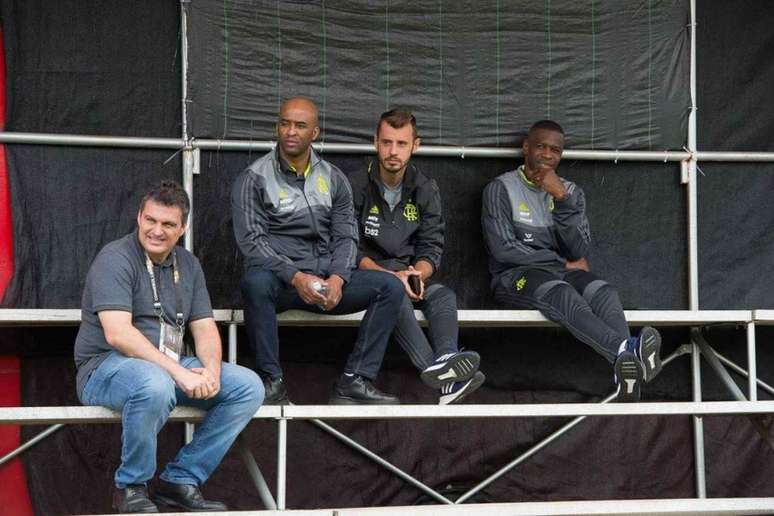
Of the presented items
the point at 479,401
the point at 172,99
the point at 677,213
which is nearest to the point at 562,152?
the point at 677,213

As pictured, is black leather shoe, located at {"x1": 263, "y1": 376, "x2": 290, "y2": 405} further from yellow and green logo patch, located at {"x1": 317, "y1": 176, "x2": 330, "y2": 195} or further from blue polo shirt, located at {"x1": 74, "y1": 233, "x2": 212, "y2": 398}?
yellow and green logo patch, located at {"x1": 317, "y1": 176, "x2": 330, "y2": 195}

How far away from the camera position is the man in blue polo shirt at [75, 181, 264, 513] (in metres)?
3.82

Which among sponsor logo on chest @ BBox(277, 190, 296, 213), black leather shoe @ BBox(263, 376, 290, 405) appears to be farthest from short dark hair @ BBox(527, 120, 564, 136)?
black leather shoe @ BBox(263, 376, 290, 405)

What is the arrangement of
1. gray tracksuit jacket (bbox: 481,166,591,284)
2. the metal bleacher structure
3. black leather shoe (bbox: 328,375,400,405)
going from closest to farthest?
the metal bleacher structure, black leather shoe (bbox: 328,375,400,405), gray tracksuit jacket (bbox: 481,166,591,284)

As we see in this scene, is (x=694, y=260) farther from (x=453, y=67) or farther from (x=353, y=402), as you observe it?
(x=353, y=402)

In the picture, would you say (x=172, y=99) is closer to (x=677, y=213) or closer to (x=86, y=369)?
(x=86, y=369)

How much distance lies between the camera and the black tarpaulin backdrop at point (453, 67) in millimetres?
4914

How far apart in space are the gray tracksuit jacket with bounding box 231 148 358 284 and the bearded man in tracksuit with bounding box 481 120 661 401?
66 centimetres

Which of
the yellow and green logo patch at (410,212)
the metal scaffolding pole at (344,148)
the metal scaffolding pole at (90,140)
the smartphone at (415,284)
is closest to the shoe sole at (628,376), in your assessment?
the smartphone at (415,284)

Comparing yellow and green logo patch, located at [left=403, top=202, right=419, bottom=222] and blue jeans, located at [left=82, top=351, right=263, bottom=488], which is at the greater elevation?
yellow and green logo patch, located at [left=403, top=202, right=419, bottom=222]

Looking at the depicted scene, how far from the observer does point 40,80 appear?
4.79 metres

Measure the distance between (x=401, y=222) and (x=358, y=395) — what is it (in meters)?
0.73

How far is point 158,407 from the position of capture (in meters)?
3.80

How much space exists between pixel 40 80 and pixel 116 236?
64 cm
